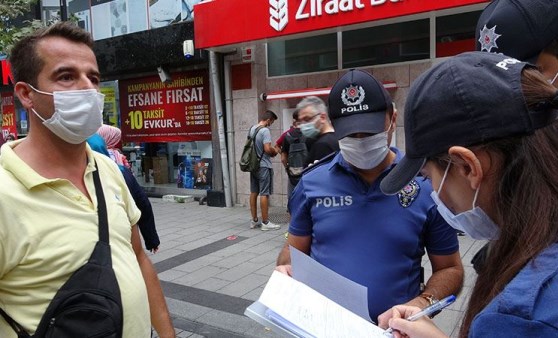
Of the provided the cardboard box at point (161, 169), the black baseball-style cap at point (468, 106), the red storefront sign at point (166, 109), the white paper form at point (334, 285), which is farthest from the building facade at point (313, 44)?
A: the black baseball-style cap at point (468, 106)

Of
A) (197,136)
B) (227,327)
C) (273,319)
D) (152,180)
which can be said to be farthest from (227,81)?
(273,319)

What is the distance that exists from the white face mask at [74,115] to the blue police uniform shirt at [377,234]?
1.00 meters

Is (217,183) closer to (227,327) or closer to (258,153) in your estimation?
(258,153)

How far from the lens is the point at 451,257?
1925mm

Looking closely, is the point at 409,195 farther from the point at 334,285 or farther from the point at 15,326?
the point at 15,326

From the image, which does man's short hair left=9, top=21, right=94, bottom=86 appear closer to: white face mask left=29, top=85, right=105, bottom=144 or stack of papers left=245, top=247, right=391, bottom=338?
white face mask left=29, top=85, right=105, bottom=144

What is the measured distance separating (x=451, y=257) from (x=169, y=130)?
9695 millimetres

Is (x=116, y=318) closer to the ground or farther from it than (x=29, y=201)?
closer to the ground

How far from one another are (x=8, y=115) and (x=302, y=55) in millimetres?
10752

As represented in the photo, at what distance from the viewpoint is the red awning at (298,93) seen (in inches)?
301

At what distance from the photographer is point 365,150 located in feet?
6.41

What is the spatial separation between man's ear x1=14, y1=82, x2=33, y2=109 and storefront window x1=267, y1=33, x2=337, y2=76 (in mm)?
7017

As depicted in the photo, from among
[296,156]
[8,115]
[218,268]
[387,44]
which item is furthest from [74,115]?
[8,115]

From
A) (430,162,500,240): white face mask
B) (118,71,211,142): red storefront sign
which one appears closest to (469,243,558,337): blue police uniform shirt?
(430,162,500,240): white face mask
